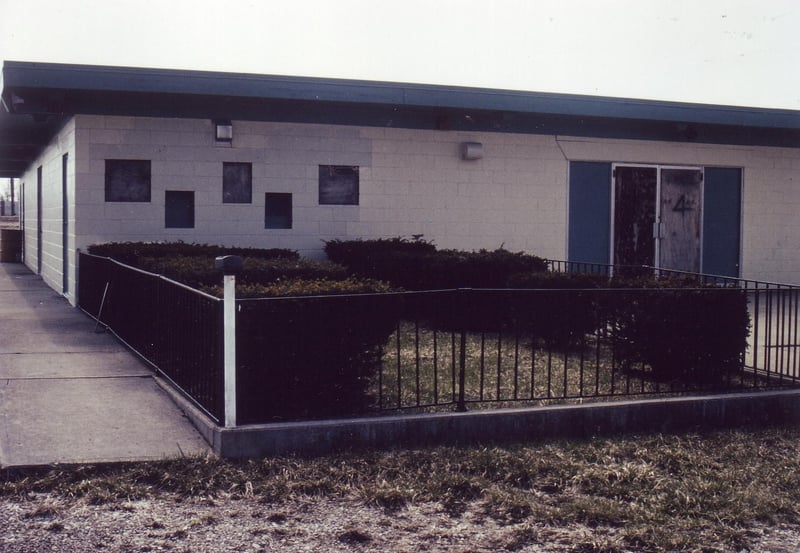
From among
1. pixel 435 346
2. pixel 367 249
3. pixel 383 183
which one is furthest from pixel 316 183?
pixel 435 346

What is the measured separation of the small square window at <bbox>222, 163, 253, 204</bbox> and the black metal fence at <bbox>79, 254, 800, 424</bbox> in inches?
130

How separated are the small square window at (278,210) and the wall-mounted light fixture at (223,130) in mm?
1133

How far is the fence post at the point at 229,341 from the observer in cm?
607

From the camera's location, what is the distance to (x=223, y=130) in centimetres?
1409

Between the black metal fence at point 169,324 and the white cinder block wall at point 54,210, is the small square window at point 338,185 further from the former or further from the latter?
the black metal fence at point 169,324

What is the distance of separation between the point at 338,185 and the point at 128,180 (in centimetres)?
333

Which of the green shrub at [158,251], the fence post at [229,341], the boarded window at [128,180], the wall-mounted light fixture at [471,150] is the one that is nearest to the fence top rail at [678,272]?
the wall-mounted light fixture at [471,150]

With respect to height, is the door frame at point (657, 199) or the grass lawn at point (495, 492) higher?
the door frame at point (657, 199)

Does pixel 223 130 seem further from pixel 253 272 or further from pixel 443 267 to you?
pixel 253 272

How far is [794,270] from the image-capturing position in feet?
60.2

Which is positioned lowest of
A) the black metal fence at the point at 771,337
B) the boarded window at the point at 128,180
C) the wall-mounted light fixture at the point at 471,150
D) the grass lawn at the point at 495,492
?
the grass lawn at the point at 495,492

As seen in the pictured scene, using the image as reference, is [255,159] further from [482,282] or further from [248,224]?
[482,282]

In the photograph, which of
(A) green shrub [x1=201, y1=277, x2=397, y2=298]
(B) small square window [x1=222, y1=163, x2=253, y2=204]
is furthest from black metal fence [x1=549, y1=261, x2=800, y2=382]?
(B) small square window [x1=222, y1=163, x2=253, y2=204]

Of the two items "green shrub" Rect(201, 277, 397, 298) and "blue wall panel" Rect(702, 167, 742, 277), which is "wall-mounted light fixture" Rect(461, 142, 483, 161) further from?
"green shrub" Rect(201, 277, 397, 298)
